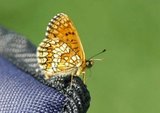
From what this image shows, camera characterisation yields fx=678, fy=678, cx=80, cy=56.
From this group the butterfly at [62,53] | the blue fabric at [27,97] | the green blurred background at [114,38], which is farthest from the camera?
the green blurred background at [114,38]

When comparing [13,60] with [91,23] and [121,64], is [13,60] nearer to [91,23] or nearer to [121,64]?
[121,64]

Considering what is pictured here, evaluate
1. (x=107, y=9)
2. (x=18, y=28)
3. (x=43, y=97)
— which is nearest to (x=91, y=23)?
(x=107, y=9)

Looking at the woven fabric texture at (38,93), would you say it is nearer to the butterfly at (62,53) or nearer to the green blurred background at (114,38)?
the butterfly at (62,53)

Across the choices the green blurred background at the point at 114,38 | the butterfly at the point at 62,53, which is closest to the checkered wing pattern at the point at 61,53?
the butterfly at the point at 62,53

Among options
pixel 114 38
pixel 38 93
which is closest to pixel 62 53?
pixel 38 93

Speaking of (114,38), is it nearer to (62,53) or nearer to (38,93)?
(62,53)
